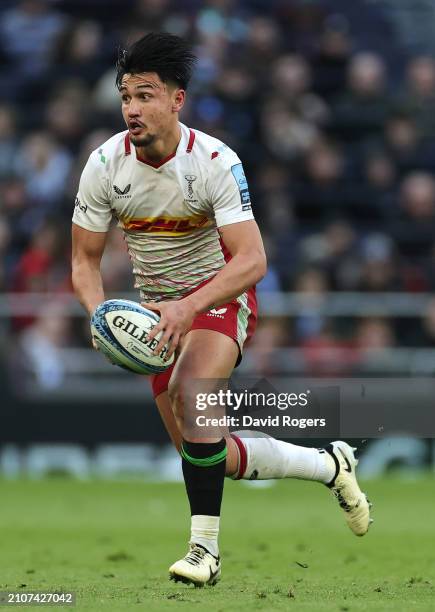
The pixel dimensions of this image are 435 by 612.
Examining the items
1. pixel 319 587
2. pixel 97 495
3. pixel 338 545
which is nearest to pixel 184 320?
pixel 319 587

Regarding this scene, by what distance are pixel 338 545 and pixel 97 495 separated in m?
3.71

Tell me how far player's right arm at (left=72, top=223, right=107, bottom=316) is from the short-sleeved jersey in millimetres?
46

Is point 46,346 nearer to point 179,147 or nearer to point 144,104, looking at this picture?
point 179,147

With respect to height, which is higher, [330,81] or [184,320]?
[330,81]

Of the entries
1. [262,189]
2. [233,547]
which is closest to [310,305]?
[262,189]

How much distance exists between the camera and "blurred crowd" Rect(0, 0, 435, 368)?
13.3 metres

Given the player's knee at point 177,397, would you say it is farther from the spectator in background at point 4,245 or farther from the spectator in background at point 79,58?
the spectator in background at point 79,58

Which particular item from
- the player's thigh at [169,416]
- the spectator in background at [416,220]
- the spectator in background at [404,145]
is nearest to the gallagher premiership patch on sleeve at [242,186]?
the player's thigh at [169,416]

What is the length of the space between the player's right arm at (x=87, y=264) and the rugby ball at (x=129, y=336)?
43cm

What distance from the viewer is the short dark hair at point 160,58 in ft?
19.9

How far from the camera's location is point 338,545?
841cm

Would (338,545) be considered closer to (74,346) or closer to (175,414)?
(175,414)

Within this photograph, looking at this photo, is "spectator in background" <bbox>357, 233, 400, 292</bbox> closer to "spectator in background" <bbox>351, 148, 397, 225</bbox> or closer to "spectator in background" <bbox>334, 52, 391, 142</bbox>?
"spectator in background" <bbox>351, 148, 397, 225</bbox>

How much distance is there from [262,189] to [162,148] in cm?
836
